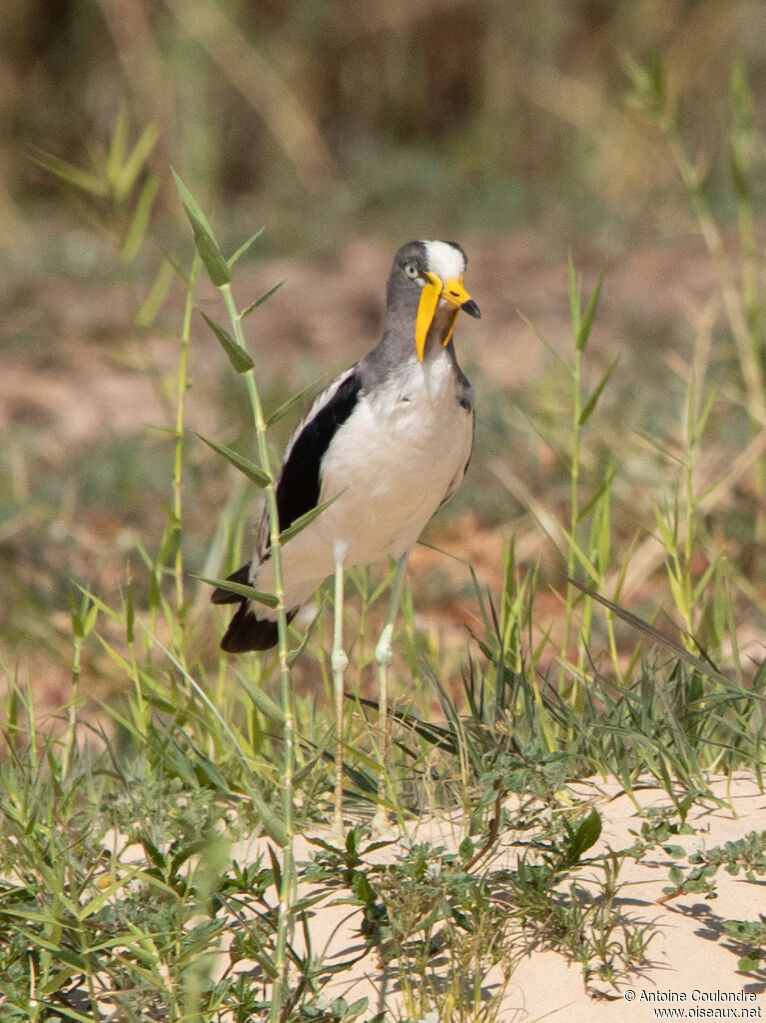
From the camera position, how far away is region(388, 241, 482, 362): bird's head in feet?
10.3

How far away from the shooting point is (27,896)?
2.63m

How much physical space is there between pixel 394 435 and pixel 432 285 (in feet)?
1.13

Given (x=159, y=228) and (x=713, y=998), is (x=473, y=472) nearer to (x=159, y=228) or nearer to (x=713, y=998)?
(x=713, y=998)

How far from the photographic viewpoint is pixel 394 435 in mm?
3225

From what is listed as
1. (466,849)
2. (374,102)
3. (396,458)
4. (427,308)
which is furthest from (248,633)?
(374,102)

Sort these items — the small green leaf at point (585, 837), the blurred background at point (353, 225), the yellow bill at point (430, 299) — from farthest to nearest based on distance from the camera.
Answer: the blurred background at point (353, 225) < the yellow bill at point (430, 299) < the small green leaf at point (585, 837)

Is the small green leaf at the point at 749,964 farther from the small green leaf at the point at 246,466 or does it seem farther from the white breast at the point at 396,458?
the white breast at the point at 396,458

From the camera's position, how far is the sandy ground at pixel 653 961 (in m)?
2.33

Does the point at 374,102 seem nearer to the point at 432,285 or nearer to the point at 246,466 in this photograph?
the point at 432,285

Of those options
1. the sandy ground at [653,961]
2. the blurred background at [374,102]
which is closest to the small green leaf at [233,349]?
the sandy ground at [653,961]

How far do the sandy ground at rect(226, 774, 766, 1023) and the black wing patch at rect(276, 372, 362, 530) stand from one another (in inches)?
39.1

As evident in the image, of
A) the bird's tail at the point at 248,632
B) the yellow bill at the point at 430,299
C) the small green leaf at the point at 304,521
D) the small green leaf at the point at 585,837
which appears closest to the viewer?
the small green leaf at the point at 304,521

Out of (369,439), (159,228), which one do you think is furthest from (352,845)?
(159,228)

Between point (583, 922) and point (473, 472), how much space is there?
3760 mm
